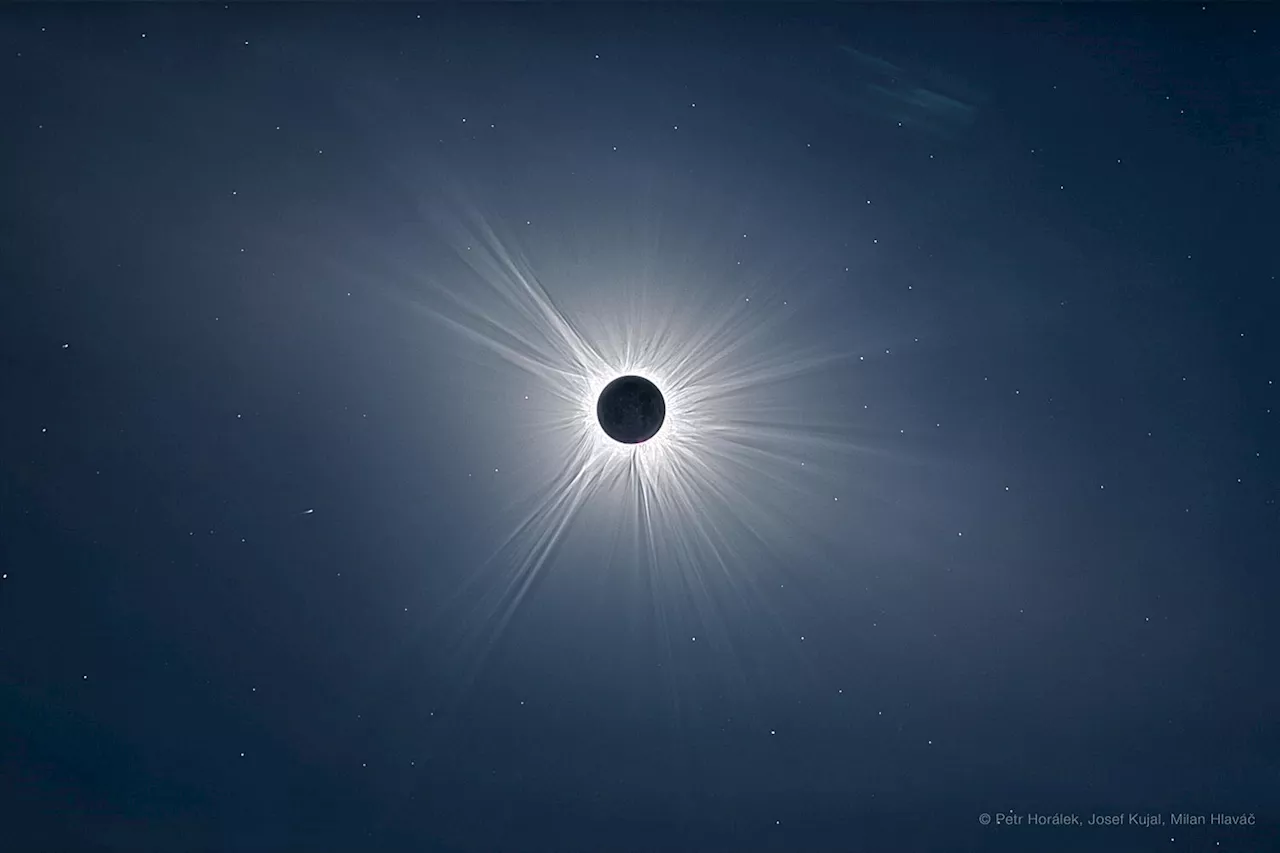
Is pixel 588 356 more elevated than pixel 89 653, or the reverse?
pixel 588 356

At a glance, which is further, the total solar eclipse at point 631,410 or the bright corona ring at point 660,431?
the bright corona ring at point 660,431

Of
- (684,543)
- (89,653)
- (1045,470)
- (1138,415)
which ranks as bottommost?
(89,653)

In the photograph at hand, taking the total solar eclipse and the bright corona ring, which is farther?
the bright corona ring

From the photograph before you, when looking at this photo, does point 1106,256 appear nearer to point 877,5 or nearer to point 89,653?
point 877,5

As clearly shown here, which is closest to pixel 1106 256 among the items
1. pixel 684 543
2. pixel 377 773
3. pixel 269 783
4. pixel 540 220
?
pixel 684 543

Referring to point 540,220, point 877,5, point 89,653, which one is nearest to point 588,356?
point 540,220

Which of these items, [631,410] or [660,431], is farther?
[660,431]
